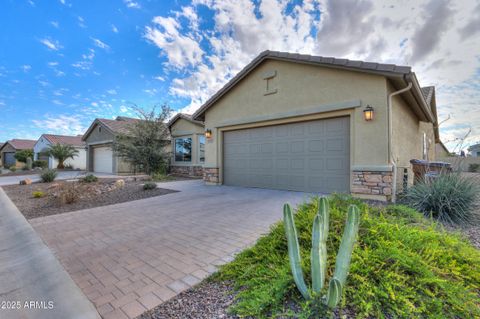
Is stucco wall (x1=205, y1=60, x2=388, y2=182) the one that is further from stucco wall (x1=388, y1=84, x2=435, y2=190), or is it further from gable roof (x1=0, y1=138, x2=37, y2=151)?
gable roof (x1=0, y1=138, x2=37, y2=151)

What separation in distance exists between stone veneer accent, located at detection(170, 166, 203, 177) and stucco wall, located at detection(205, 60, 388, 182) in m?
3.65

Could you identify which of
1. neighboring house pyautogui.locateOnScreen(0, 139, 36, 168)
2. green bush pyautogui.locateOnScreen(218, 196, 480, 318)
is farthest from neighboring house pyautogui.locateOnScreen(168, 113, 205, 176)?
neighboring house pyautogui.locateOnScreen(0, 139, 36, 168)

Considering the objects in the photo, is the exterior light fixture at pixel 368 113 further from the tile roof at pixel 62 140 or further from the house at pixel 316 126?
the tile roof at pixel 62 140

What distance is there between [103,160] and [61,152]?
7.50 metres

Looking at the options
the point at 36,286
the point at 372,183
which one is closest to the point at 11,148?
the point at 36,286

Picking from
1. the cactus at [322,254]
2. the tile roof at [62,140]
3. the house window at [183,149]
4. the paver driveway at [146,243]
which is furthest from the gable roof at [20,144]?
the cactus at [322,254]

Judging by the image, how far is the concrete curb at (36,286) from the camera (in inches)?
75.6

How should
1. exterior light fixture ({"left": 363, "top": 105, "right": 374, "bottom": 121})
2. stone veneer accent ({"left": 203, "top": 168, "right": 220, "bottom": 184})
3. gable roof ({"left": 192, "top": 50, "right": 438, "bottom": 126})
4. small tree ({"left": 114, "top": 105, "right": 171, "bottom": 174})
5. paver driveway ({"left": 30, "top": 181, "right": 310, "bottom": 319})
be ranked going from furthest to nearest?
small tree ({"left": 114, "top": 105, "right": 171, "bottom": 174}) < stone veneer accent ({"left": 203, "top": 168, "right": 220, "bottom": 184}) < exterior light fixture ({"left": 363, "top": 105, "right": 374, "bottom": 121}) < gable roof ({"left": 192, "top": 50, "right": 438, "bottom": 126}) < paver driveway ({"left": 30, "top": 181, "right": 310, "bottom": 319})

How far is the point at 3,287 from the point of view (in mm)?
2355

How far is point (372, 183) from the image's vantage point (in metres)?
6.12

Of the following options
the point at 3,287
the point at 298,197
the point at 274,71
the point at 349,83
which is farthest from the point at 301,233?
the point at 274,71

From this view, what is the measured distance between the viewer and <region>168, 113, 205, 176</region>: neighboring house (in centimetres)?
1366

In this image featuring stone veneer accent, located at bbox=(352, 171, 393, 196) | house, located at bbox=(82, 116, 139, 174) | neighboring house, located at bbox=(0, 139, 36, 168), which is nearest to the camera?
stone veneer accent, located at bbox=(352, 171, 393, 196)

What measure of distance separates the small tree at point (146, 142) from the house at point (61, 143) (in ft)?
51.7
